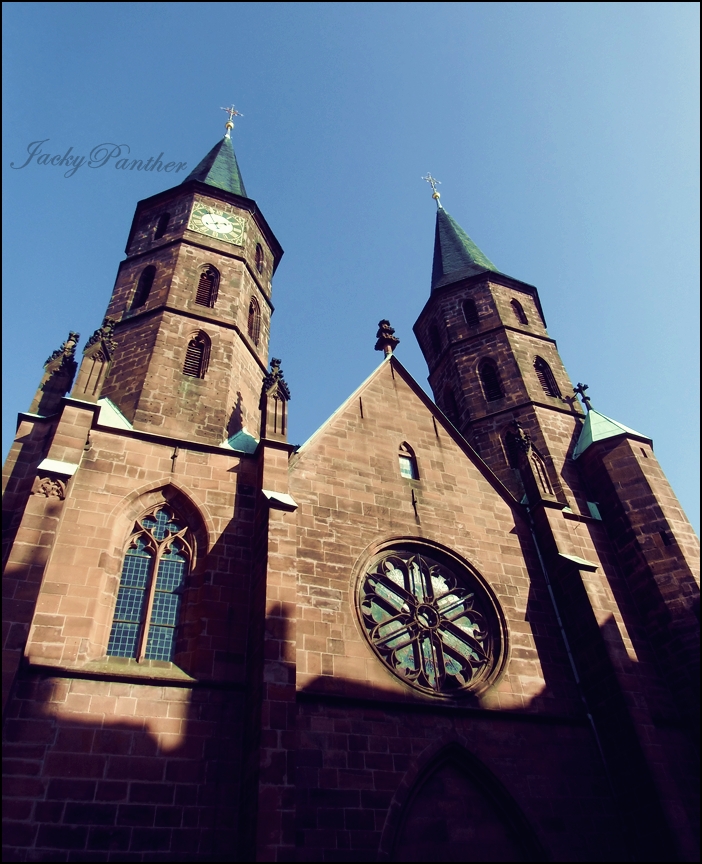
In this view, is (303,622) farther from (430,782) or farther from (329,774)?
(430,782)

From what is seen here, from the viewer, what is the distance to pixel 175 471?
40.8ft

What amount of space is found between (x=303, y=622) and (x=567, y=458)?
9.38m

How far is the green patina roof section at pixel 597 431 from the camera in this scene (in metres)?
A: 16.6

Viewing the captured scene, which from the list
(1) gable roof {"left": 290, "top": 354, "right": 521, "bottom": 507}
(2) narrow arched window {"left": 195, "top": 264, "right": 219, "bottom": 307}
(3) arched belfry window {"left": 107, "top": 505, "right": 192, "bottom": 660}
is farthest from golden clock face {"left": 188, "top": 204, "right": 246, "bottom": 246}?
(3) arched belfry window {"left": 107, "top": 505, "right": 192, "bottom": 660}

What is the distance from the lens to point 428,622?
483 inches

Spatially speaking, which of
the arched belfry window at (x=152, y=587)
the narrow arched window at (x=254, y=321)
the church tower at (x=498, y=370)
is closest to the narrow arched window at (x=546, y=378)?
the church tower at (x=498, y=370)

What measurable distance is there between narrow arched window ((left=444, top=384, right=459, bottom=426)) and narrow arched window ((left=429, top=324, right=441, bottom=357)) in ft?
6.89

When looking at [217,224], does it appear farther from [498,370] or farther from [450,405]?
[498,370]

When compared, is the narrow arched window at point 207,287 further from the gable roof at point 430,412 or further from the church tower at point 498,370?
the church tower at point 498,370

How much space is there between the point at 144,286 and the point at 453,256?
42.5ft

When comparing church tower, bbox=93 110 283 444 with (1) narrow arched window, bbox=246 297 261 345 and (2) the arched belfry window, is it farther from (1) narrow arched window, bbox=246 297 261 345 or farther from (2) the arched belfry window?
(2) the arched belfry window

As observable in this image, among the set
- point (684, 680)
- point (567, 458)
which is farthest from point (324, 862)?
point (567, 458)

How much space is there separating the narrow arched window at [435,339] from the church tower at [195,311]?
19.6 ft

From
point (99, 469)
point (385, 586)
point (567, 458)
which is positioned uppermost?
point (567, 458)
